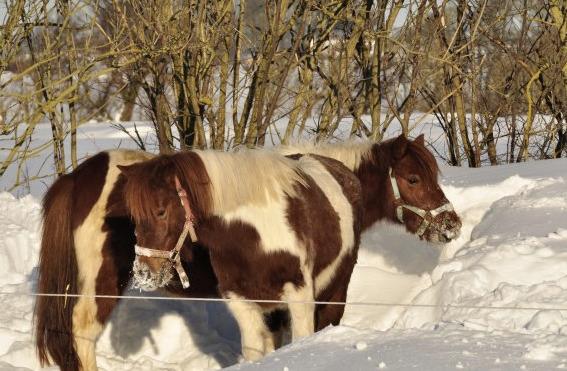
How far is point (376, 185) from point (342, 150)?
0.37 metres

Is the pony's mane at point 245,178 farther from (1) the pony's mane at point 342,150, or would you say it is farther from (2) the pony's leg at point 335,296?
(1) the pony's mane at point 342,150

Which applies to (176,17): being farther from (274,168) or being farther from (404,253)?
(274,168)

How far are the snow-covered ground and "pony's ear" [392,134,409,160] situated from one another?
2.28ft

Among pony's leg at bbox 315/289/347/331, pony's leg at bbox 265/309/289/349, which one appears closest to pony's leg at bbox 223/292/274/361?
pony's leg at bbox 265/309/289/349

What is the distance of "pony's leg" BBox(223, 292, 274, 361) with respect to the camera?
198 inches

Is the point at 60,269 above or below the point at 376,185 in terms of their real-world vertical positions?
below

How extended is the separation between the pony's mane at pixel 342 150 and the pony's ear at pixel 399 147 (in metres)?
0.19

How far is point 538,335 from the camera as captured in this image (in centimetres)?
403

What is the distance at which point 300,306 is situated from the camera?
16.5 feet

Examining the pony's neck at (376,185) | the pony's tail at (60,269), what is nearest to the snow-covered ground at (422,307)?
the pony's neck at (376,185)

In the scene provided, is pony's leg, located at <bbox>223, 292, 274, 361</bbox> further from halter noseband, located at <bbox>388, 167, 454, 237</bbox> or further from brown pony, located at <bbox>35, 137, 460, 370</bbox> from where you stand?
halter noseband, located at <bbox>388, 167, 454, 237</bbox>

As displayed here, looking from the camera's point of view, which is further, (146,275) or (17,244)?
(17,244)

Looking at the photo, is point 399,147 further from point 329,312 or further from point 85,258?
point 85,258

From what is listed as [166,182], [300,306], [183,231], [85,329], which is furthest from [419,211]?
[85,329]
